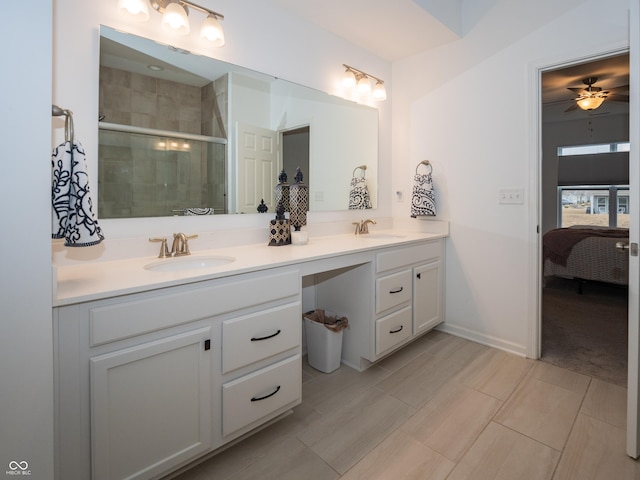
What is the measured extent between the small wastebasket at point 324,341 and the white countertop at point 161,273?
0.50m

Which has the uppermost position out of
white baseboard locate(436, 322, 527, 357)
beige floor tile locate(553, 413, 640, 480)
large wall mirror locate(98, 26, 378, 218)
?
large wall mirror locate(98, 26, 378, 218)

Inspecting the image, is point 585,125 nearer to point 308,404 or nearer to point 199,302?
point 308,404

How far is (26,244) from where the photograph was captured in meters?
0.91

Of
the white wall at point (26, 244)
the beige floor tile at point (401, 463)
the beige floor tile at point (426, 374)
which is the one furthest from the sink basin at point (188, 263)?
the beige floor tile at point (426, 374)

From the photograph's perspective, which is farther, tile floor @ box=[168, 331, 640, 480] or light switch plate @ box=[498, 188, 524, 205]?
light switch plate @ box=[498, 188, 524, 205]

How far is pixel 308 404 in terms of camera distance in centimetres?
181

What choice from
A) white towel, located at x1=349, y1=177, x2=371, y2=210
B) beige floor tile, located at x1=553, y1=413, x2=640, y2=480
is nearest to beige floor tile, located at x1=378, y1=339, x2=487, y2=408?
beige floor tile, located at x1=553, y1=413, x2=640, y2=480

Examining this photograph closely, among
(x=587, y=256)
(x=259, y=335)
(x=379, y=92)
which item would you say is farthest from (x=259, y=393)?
(x=587, y=256)

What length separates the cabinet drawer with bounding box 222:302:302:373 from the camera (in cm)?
135

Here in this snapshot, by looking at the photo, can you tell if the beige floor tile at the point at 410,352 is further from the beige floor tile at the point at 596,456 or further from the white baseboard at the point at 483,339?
the beige floor tile at the point at 596,456

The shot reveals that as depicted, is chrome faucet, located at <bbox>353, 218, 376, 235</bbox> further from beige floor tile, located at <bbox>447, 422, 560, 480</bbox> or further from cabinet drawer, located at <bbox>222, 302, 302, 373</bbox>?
beige floor tile, located at <bbox>447, 422, 560, 480</bbox>

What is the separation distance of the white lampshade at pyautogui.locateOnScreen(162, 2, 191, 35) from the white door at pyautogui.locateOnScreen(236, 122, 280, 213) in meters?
0.52

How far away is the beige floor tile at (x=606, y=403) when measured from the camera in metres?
1.67

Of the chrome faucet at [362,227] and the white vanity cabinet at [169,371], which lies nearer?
the white vanity cabinet at [169,371]
